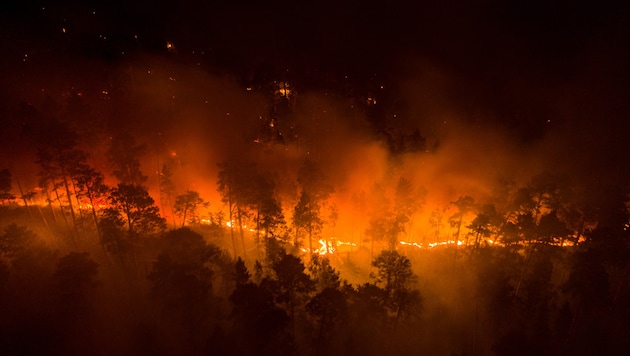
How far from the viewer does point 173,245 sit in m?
26.8

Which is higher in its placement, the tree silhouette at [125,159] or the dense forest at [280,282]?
the tree silhouette at [125,159]

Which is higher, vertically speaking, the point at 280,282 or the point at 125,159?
the point at 125,159

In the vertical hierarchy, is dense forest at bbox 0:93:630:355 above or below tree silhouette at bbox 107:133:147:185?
below

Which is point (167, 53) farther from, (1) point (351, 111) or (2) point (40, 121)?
(2) point (40, 121)

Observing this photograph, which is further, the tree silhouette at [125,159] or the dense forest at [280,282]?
the tree silhouette at [125,159]

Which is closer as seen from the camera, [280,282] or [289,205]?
[280,282]

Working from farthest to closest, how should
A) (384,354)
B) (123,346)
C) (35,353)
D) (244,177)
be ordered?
(244,177), (384,354), (123,346), (35,353)

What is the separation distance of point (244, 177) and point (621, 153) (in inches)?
3093

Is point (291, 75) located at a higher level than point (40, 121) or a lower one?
higher

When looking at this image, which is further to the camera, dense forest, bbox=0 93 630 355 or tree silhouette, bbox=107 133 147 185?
tree silhouette, bbox=107 133 147 185

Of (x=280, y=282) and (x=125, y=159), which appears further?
(x=125, y=159)

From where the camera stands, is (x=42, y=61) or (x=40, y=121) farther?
(x=42, y=61)

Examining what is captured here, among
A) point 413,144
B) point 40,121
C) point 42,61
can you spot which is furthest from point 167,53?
point 413,144

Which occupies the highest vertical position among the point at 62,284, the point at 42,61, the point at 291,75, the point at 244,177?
the point at 42,61
